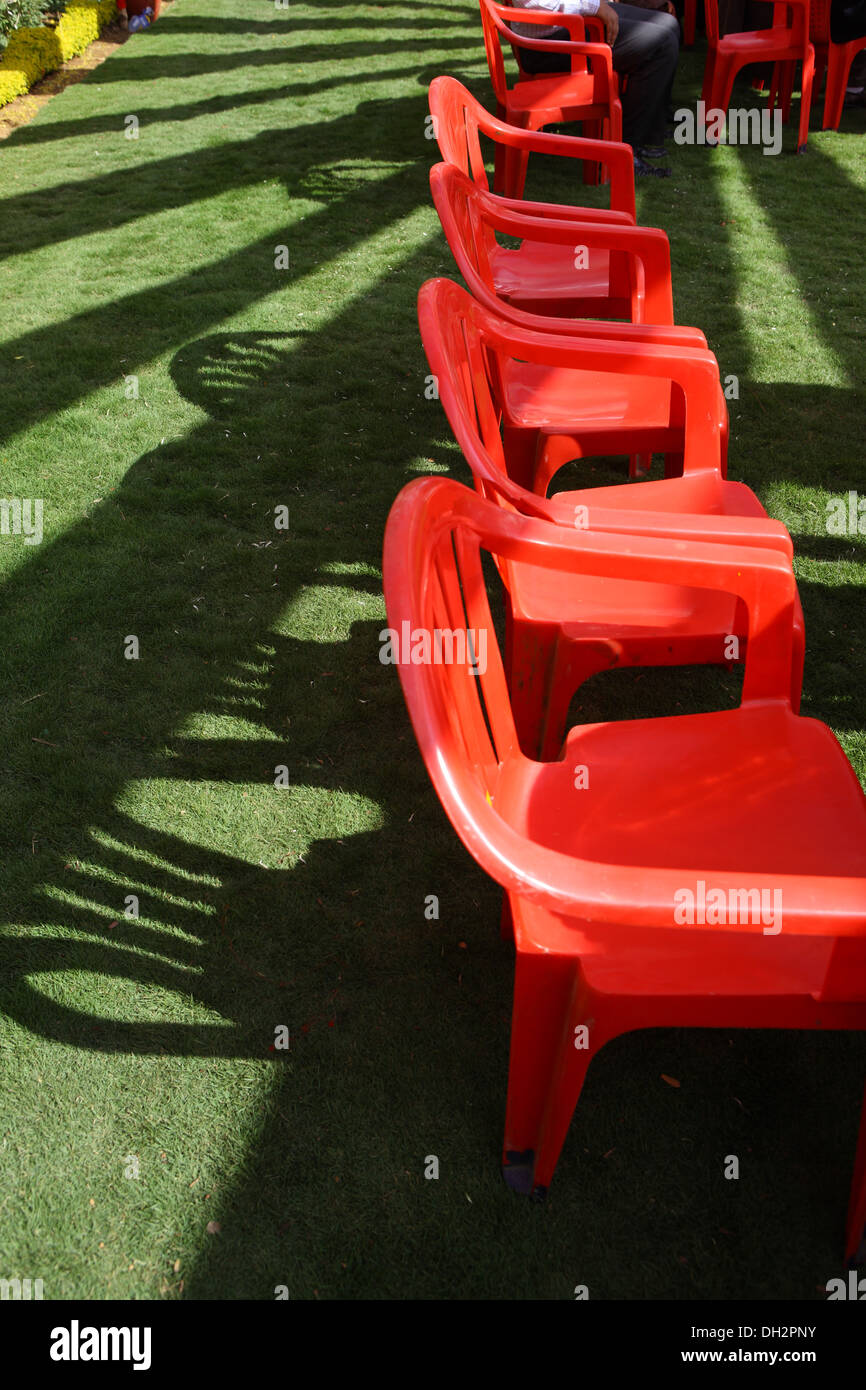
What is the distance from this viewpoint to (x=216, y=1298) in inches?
69.0

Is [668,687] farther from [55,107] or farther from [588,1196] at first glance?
[55,107]

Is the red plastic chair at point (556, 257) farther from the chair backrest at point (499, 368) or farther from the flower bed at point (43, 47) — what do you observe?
the flower bed at point (43, 47)

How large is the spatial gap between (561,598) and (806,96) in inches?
236

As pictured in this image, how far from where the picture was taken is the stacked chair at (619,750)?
135 centimetres

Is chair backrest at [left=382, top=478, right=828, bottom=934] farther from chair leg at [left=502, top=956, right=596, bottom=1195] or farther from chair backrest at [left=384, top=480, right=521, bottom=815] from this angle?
chair leg at [left=502, top=956, right=596, bottom=1195]

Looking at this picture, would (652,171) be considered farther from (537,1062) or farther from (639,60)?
(537,1062)

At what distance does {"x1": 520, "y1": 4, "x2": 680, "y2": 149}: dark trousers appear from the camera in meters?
6.32

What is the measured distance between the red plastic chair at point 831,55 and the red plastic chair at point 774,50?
0.13 metres

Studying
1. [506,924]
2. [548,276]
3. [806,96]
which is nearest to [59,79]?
[806,96]

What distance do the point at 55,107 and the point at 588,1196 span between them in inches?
344

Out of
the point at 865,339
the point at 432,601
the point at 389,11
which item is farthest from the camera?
the point at 389,11

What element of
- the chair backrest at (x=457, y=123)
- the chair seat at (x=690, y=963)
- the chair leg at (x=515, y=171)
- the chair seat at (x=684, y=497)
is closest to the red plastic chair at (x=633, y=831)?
the chair seat at (x=690, y=963)
